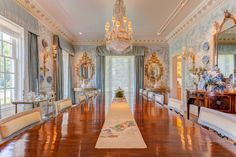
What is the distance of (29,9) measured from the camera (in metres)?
5.18

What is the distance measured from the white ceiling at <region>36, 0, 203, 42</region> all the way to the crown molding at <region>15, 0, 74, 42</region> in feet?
0.32

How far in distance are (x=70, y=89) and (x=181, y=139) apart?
322 inches

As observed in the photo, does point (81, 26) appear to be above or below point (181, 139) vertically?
above

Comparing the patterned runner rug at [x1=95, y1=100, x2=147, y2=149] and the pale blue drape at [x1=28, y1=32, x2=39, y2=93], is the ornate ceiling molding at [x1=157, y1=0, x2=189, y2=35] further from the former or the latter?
the patterned runner rug at [x1=95, y1=100, x2=147, y2=149]

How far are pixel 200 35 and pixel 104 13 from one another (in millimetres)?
2675

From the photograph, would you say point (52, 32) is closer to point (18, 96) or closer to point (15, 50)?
point (15, 50)

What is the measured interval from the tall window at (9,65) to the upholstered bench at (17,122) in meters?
2.81

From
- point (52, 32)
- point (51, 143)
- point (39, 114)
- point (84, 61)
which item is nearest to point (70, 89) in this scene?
point (84, 61)

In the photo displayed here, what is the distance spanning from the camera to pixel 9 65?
4785 millimetres

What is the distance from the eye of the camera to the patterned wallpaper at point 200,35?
15.7ft

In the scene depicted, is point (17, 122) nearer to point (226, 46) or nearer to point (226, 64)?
point (226, 64)

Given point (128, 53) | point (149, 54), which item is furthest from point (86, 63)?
point (149, 54)

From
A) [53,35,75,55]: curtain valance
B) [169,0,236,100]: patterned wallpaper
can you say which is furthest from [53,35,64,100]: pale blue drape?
[169,0,236,100]: patterned wallpaper

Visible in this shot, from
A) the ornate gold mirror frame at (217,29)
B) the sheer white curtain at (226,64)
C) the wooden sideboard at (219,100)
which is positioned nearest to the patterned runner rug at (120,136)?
the wooden sideboard at (219,100)
